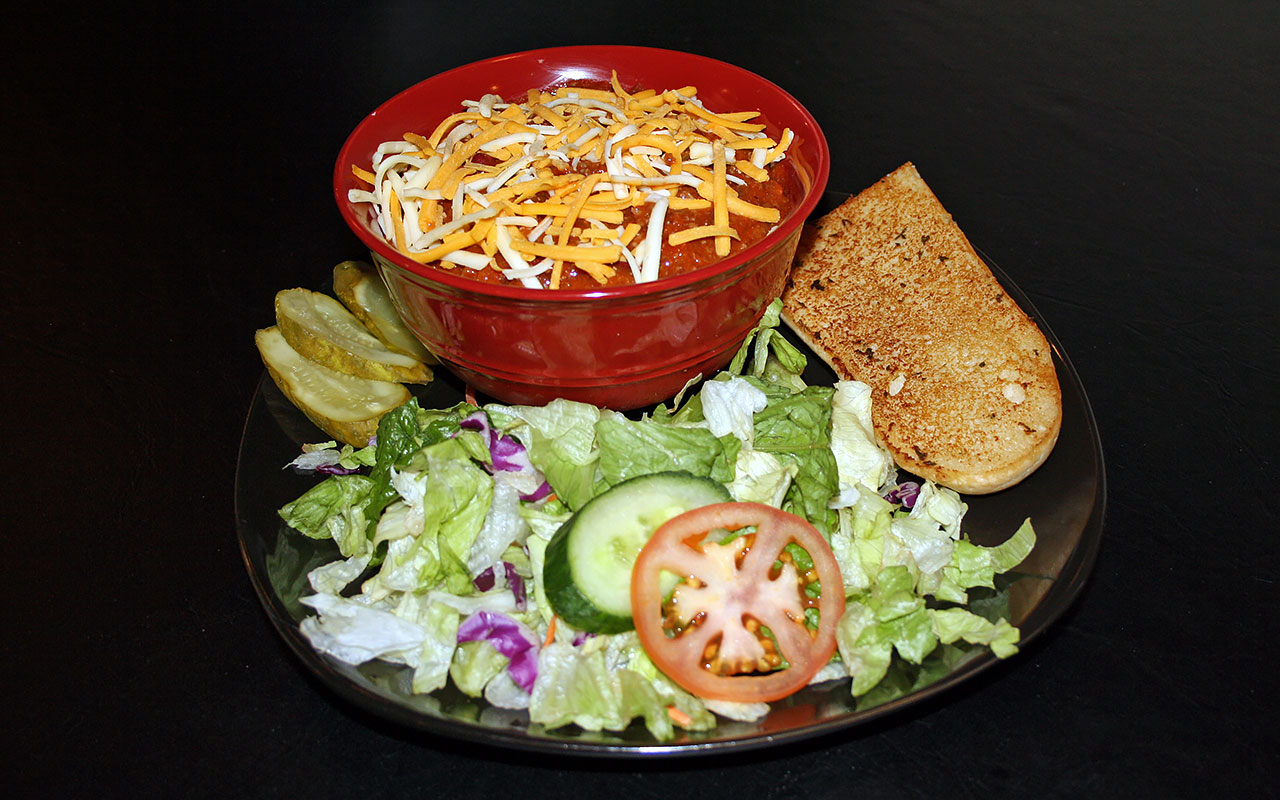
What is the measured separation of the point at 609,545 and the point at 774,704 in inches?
20.8

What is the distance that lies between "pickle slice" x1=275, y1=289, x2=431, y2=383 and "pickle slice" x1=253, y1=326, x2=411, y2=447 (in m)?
0.03

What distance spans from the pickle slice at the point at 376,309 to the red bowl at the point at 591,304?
0.37 metres

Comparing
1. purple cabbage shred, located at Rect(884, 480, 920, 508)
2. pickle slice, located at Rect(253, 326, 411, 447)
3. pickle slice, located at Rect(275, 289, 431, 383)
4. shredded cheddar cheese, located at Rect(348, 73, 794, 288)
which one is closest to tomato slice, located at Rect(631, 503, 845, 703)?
purple cabbage shred, located at Rect(884, 480, 920, 508)

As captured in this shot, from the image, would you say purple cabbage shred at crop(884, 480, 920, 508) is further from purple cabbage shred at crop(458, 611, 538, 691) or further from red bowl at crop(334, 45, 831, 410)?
purple cabbage shred at crop(458, 611, 538, 691)

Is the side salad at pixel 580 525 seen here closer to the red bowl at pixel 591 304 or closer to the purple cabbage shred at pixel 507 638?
the purple cabbage shred at pixel 507 638

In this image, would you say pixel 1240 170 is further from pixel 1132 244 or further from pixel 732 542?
pixel 732 542

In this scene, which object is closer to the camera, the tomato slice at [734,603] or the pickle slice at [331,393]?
the tomato slice at [734,603]

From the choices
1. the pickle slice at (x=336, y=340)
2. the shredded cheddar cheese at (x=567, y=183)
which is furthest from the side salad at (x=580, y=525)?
the shredded cheddar cheese at (x=567, y=183)

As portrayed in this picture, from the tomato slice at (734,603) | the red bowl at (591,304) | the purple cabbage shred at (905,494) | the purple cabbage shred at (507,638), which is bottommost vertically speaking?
the purple cabbage shred at (507,638)

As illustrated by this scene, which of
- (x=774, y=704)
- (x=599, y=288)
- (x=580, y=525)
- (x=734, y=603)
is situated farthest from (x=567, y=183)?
(x=774, y=704)

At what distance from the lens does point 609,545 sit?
7.73ft

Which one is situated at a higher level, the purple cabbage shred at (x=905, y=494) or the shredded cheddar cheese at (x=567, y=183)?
the shredded cheddar cheese at (x=567, y=183)

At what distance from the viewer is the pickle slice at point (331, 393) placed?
301cm

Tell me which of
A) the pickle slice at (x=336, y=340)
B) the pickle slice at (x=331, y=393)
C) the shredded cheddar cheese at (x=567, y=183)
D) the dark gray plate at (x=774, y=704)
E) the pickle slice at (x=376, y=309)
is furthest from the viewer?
the pickle slice at (x=376, y=309)
